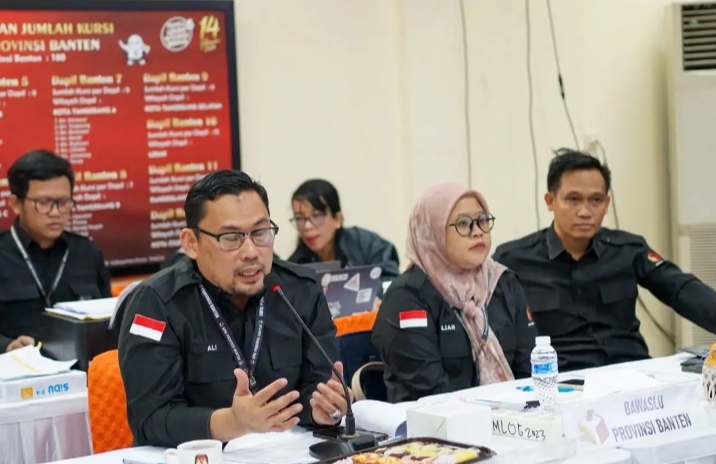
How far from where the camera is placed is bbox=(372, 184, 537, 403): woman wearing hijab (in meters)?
2.97

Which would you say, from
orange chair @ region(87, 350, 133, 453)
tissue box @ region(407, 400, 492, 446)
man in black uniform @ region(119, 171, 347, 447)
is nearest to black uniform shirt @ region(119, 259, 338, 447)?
man in black uniform @ region(119, 171, 347, 447)

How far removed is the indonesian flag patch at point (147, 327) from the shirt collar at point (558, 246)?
1751 mm

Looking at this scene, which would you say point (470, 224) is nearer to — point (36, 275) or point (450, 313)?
point (450, 313)

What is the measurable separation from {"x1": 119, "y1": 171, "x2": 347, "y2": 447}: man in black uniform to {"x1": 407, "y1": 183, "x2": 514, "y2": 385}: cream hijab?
2.11 feet

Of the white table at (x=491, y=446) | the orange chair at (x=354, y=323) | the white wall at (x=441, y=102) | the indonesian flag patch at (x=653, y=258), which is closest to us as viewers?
the white table at (x=491, y=446)

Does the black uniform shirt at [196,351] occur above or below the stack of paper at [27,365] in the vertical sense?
above

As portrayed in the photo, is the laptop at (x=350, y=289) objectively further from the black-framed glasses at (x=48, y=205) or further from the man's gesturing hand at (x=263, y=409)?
the man's gesturing hand at (x=263, y=409)

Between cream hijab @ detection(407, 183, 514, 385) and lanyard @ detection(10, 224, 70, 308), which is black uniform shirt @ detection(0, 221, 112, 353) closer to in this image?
lanyard @ detection(10, 224, 70, 308)

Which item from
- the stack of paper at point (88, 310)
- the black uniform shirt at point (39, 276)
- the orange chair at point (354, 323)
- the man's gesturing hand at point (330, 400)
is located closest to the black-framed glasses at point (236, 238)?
the man's gesturing hand at point (330, 400)

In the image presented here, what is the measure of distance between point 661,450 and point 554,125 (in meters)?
3.40

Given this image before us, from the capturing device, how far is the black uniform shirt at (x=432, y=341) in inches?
116

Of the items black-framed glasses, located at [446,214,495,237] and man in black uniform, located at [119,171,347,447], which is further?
black-framed glasses, located at [446,214,495,237]

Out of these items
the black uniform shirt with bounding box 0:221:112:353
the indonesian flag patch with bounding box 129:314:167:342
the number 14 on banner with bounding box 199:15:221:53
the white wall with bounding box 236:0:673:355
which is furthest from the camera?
the white wall with bounding box 236:0:673:355

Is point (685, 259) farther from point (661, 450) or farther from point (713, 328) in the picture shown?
point (661, 450)
